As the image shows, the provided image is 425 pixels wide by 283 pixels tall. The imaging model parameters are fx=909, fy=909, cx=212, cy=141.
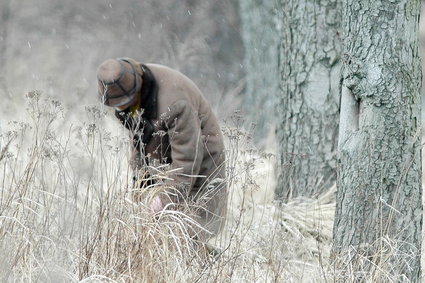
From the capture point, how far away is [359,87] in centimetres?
465

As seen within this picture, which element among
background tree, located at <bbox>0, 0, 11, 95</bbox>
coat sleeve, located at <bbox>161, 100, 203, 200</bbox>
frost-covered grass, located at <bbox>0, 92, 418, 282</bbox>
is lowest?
frost-covered grass, located at <bbox>0, 92, 418, 282</bbox>

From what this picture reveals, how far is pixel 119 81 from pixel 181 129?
0.46 metres

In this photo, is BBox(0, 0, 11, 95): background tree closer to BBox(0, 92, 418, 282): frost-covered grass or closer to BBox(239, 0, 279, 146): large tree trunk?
BBox(239, 0, 279, 146): large tree trunk

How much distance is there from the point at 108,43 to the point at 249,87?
5.80m

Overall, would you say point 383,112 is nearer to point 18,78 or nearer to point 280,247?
point 280,247

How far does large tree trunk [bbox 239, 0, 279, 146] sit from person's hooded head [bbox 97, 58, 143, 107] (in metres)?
6.69

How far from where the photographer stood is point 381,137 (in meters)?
4.66

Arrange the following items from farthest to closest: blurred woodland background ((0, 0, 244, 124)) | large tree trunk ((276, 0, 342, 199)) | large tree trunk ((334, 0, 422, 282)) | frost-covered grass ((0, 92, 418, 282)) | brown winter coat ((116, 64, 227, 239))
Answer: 1. blurred woodland background ((0, 0, 244, 124))
2. large tree trunk ((276, 0, 342, 199))
3. brown winter coat ((116, 64, 227, 239))
4. large tree trunk ((334, 0, 422, 282))
5. frost-covered grass ((0, 92, 418, 282))

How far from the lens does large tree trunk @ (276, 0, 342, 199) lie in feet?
23.4

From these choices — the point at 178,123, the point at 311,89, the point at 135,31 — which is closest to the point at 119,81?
the point at 178,123

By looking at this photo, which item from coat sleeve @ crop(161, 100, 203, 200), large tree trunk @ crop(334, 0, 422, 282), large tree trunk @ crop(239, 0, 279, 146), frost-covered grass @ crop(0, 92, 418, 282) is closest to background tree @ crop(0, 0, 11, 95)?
large tree trunk @ crop(239, 0, 279, 146)

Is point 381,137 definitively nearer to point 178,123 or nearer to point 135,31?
point 178,123

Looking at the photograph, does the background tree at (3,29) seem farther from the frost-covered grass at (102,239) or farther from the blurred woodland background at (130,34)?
the frost-covered grass at (102,239)

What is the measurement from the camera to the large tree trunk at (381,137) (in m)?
4.61
